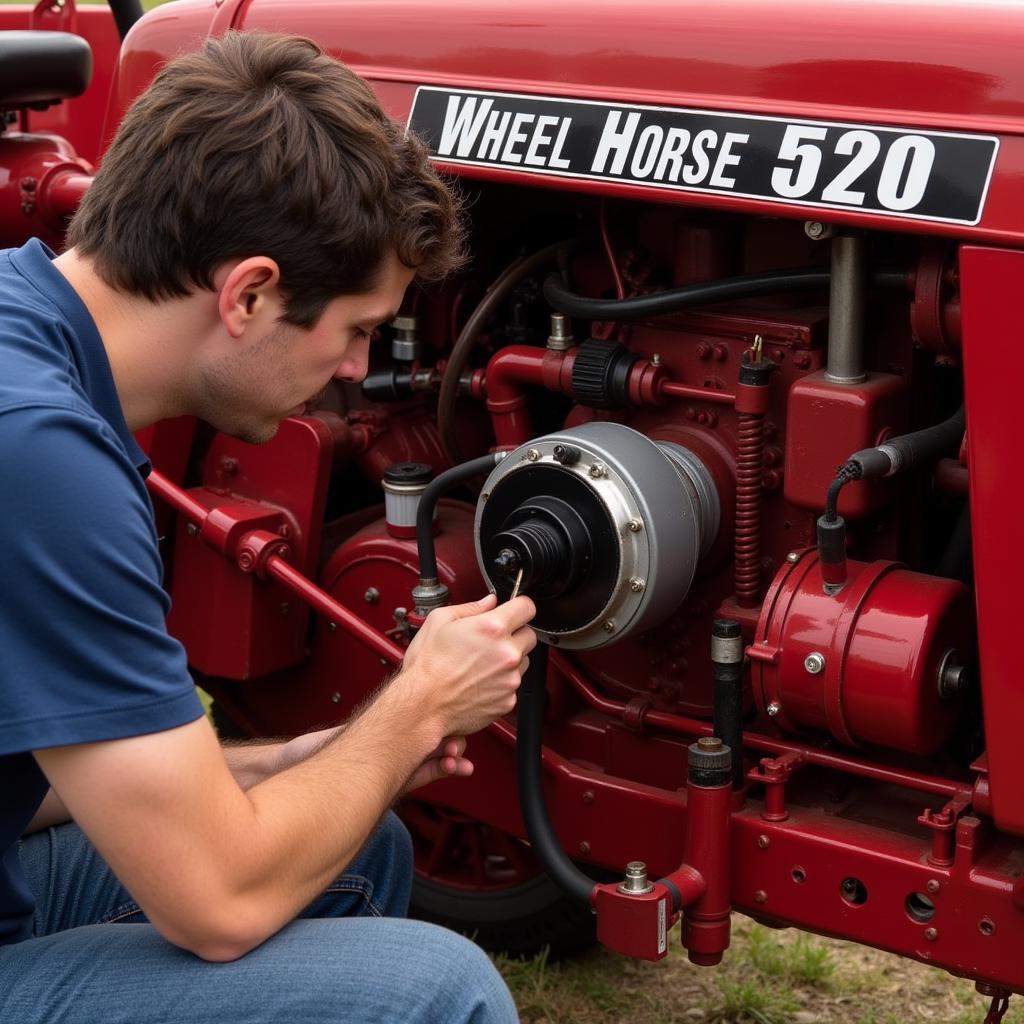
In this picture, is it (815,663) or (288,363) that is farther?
(815,663)

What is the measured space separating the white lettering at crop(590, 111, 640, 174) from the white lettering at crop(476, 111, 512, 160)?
0.15 m

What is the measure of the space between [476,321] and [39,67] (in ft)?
3.27

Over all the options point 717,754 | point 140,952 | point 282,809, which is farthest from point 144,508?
point 717,754

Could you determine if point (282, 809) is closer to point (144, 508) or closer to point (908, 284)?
point (144, 508)

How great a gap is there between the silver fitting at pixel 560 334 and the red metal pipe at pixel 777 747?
1.39ft

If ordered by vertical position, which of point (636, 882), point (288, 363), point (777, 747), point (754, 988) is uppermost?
point (288, 363)

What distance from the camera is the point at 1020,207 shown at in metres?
1.66

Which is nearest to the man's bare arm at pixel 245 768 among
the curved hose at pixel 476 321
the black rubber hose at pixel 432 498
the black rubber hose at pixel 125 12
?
the black rubber hose at pixel 432 498

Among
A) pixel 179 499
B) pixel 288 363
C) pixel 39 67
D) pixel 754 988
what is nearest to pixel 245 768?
pixel 288 363

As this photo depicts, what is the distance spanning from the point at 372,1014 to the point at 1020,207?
40.6 inches

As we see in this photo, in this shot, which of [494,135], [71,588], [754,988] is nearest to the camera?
[71,588]

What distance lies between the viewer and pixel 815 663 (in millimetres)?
1884

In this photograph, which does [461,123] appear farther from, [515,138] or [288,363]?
[288,363]

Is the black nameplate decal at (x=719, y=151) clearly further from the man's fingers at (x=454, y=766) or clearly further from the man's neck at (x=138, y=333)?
the man's fingers at (x=454, y=766)
